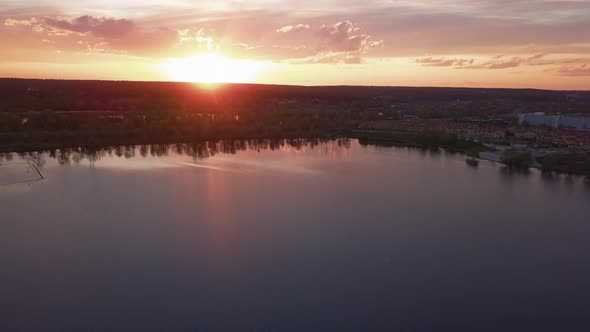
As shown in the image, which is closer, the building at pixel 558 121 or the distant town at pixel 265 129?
the distant town at pixel 265 129

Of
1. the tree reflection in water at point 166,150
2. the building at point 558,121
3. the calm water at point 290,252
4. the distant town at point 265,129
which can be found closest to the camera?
the calm water at point 290,252

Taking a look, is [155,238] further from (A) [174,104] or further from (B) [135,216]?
(A) [174,104]

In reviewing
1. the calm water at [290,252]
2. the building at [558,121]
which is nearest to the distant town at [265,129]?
the building at [558,121]

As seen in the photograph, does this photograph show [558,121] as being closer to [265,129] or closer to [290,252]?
[265,129]

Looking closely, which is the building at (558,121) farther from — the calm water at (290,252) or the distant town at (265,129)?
the calm water at (290,252)

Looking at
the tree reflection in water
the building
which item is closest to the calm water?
the tree reflection in water

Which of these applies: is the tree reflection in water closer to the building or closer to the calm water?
the calm water

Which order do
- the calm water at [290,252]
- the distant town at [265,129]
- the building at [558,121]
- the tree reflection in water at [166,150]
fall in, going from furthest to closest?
the building at [558,121], the distant town at [265,129], the tree reflection in water at [166,150], the calm water at [290,252]

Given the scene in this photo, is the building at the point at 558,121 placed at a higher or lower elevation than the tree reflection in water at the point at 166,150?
higher
